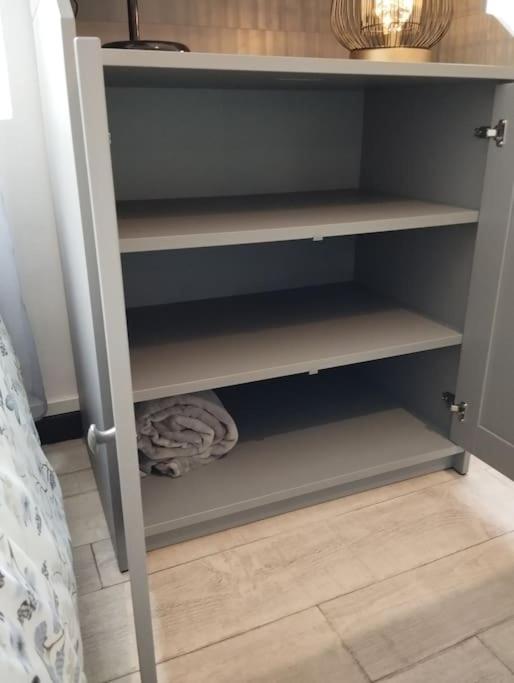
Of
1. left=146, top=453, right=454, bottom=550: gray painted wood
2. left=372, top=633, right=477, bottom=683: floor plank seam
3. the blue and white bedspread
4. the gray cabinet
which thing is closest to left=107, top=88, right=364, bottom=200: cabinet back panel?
the gray cabinet

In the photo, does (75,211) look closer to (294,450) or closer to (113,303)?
(113,303)

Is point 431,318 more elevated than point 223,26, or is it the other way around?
point 223,26

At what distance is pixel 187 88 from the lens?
3.94 feet

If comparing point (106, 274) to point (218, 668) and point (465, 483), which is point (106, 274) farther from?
point (465, 483)

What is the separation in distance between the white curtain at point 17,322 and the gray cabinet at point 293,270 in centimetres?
12

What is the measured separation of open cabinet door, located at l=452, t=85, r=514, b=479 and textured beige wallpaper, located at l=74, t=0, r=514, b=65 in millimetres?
321

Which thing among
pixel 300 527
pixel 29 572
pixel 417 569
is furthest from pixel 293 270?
pixel 29 572

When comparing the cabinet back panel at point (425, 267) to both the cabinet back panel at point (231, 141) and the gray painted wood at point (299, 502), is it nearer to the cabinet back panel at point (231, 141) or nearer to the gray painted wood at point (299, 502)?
the cabinet back panel at point (231, 141)

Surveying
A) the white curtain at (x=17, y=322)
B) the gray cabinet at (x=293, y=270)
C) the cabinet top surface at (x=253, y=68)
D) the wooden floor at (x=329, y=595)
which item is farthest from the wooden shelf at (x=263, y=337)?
the cabinet top surface at (x=253, y=68)

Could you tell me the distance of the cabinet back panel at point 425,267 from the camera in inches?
44.7

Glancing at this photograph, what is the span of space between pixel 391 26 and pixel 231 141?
41cm

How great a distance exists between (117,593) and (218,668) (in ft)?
0.75

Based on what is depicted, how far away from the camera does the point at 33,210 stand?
1.23m

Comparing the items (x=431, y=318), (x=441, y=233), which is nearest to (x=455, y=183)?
(x=441, y=233)
